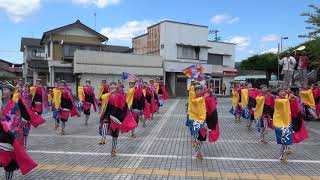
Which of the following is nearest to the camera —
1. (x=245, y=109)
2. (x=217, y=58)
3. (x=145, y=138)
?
(x=145, y=138)

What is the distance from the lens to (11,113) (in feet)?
23.8


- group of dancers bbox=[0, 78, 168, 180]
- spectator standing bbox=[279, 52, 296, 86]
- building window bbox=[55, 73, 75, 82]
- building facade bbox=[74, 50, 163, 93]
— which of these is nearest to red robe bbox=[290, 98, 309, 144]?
group of dancers bbox=[0, 78, 168, 180]

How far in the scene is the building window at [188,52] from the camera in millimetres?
46875

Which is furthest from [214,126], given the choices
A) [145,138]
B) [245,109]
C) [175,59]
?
[175,59]

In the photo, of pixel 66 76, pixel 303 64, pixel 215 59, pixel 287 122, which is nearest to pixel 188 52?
pixel 215 59

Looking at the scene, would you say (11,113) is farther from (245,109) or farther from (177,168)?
(245,109)

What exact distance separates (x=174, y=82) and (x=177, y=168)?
38049 mm

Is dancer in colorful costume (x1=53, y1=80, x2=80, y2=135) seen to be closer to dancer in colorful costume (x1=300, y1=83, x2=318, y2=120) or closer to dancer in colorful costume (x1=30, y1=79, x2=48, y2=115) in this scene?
dancer in colorful costume (x1=30, y1=79, x2=48, y2=115)

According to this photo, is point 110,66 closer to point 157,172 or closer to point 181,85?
point 181,85

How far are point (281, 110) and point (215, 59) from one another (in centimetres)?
4419

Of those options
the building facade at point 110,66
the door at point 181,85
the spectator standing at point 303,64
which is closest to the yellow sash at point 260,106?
the spectator standing at point 303,64

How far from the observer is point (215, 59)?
53.9m

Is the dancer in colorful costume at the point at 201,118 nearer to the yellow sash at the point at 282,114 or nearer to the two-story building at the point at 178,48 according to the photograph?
the yellow sash at the point at 282,114

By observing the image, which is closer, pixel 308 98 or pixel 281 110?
pixel 281 110
